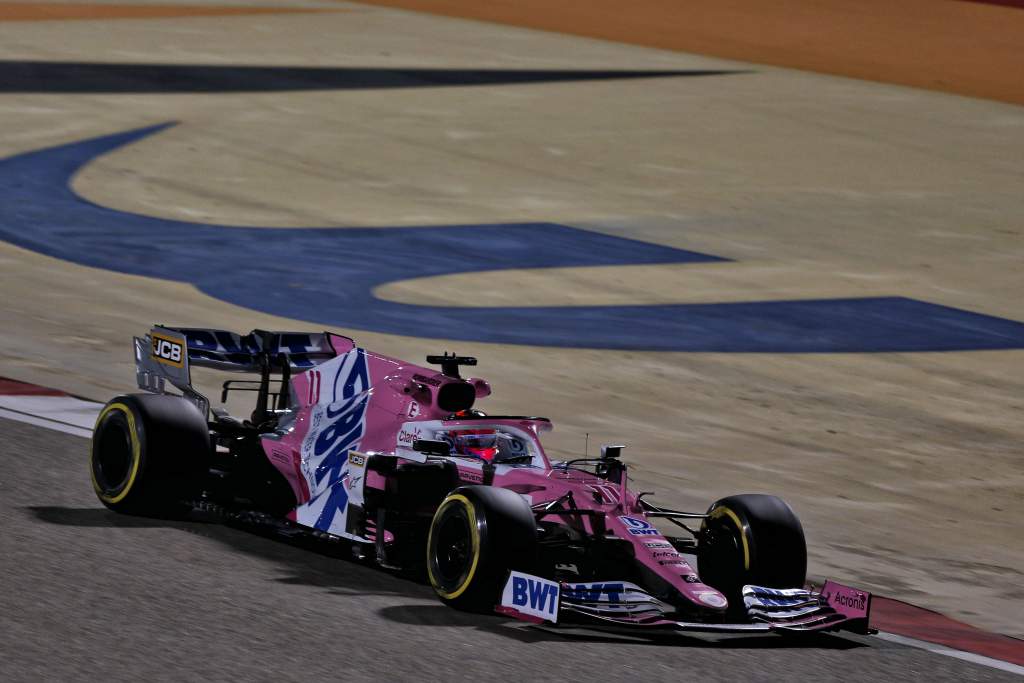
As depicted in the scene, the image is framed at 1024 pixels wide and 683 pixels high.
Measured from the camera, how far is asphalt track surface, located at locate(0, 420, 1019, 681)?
880 centimetres

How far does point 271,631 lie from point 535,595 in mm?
1244

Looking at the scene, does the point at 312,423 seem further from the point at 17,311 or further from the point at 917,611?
the point at 17,311

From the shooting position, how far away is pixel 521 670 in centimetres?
902

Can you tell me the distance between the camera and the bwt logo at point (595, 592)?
9.38 m

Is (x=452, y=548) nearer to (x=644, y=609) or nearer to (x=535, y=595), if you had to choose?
(x=535, y=595)

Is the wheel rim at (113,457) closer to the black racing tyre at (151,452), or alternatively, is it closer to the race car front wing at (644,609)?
the black racing tyre at (151,452)

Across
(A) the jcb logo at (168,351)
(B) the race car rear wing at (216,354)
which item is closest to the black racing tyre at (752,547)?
(B) the race car rear wing at (216,354)

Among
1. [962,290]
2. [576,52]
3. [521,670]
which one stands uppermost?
[576,52]

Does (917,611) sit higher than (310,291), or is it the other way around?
(310,291)

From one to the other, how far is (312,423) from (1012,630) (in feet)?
13.5

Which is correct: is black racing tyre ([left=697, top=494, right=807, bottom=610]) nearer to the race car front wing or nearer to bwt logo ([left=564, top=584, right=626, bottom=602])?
the race car front wing

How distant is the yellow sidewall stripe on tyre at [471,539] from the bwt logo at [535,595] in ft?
0.72

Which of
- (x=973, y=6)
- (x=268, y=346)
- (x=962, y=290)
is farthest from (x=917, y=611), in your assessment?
(x=973, y=6)

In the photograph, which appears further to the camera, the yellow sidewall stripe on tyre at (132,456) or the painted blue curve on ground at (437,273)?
the painted blue curve on ground at (437,273)
